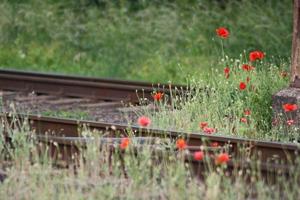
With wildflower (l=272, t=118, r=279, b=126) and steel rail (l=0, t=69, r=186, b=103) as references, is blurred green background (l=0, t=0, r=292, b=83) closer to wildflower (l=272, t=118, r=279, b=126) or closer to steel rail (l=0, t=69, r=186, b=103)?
steel rail (l=0, t=69, r=186, b=103)

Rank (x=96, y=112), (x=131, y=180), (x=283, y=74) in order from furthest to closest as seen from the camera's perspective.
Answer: (x=96, y=112) → (x=283, y=74) → (x=131, y=180)

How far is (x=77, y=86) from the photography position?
1516 centimetres

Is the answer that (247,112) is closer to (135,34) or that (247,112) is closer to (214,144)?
(214,144)

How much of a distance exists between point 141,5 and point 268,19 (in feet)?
12.0

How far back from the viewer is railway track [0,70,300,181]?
352 inches

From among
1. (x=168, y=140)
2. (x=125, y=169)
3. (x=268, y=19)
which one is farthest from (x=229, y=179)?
(x=268, y=19)

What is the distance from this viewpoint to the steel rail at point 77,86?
14508 millimetres

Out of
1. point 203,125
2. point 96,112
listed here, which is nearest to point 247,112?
point 203,125

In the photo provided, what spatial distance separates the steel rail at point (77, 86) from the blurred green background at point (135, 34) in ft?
5.63

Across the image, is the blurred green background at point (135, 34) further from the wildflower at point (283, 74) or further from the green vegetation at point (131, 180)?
the green vegetation at point (131, 180)

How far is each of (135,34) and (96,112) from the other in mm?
6286

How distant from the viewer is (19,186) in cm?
771

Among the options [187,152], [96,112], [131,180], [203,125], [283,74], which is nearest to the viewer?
[131,180]

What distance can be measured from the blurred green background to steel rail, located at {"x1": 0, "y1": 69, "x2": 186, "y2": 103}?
1.72m
